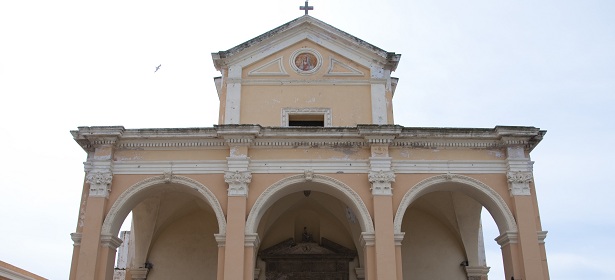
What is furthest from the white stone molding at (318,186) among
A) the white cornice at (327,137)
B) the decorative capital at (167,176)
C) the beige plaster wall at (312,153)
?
the decorative capital at (167,176)

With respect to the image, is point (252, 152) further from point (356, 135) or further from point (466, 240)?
point (466, 240)

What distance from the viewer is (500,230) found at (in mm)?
13047

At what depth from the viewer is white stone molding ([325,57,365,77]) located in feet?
48.4

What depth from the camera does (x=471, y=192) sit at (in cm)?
1325

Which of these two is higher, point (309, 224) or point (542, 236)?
point (309, 224)

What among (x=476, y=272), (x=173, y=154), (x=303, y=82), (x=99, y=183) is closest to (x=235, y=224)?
(x=173, y=154)

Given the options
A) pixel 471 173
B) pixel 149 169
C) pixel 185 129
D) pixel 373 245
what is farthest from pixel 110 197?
pixel 471 173

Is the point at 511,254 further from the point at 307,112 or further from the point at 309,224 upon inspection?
the point at 309,224

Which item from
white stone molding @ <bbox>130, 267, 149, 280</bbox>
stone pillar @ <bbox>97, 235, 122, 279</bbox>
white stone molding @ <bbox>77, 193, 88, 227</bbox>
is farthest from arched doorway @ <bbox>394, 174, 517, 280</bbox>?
white stone molding @ <bbox>77, 193, 88, 227</bbox>

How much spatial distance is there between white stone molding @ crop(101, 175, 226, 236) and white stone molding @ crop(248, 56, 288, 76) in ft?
10.8

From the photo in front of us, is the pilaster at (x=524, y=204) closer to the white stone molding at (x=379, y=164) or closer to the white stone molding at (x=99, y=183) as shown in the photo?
the white stone molding at (x=379, y=164)

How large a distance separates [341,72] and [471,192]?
4.21m

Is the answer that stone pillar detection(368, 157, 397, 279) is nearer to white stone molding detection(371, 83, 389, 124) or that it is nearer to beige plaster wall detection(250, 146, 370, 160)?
beige plaster wall detection(250, 146, 370, 160)

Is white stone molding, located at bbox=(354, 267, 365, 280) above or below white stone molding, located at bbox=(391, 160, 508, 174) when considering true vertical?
below
